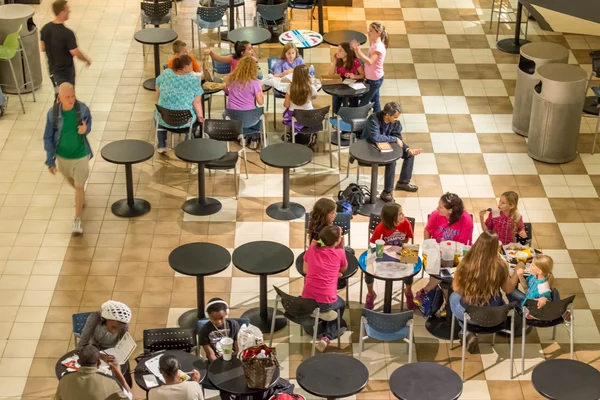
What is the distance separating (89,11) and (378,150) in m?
7.75

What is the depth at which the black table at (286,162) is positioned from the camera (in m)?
10.5

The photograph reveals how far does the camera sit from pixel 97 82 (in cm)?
1404

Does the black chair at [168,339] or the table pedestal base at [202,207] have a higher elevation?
the black chair at [168,339]

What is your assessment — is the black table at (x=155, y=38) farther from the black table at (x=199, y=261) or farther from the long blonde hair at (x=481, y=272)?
the long blonde hair at (x=481, y=272)

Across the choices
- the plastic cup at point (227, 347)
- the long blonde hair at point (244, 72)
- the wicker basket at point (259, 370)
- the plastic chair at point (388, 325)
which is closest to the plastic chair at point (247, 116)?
the long blonde hair at point (244, 72)

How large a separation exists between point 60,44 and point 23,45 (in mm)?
1310

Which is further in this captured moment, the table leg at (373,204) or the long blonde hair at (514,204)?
the table leg at (373,204)

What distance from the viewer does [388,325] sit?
8.34m

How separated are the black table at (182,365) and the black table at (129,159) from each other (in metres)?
3.09

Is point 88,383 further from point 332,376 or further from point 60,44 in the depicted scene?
point 60,44

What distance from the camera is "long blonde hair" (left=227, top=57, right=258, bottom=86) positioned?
38.1ft

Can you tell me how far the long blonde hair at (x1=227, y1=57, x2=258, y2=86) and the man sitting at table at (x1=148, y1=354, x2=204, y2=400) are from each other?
204 inches

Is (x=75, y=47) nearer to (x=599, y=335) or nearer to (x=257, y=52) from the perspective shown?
(x=257, y=52)

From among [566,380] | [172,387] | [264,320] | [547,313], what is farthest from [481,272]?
[172,387]
